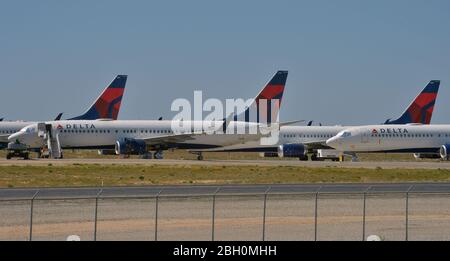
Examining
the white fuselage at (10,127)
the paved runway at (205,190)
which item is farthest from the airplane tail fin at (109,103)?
the paved runway at (205,190)

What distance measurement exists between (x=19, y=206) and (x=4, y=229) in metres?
8.01

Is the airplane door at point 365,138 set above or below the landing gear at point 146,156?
above

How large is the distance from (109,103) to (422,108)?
36699mm

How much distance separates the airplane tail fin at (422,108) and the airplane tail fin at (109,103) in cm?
3155

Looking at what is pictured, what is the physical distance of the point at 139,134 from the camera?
91.2m

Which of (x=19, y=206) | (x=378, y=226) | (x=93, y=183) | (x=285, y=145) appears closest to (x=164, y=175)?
(x=93, y=183)

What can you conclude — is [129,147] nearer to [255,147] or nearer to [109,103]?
[255,147]

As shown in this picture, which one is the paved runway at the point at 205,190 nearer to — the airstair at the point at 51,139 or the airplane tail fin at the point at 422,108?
the airstair at the point at 51,139

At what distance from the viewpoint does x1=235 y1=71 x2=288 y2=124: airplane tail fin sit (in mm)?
94500

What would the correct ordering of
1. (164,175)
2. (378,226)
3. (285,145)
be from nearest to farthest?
(378,226) < (164,175) < (285,145)

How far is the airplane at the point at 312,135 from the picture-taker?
94562 mm
